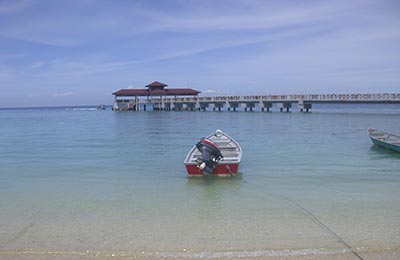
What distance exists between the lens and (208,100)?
249 feet

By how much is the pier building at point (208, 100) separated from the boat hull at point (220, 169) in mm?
48375

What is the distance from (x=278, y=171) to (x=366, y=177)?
9.38 ft

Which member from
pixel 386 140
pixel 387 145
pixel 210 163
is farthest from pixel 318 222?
pixel 386 140

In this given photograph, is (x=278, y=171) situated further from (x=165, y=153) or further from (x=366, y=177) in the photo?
(x=165, y=153)

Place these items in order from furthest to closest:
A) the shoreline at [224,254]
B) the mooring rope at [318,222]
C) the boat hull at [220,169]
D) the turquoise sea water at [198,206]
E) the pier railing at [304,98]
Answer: the pier railing at [304,98]
the boat hull at [220,169]
the turquoise sea water at [198,206]
the mooring rope at [318,222]
the shoreline at [224,254]

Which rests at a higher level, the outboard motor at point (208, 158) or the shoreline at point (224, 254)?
the outboard motor at point (208, 158)

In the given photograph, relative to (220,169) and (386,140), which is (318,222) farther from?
(386,140)

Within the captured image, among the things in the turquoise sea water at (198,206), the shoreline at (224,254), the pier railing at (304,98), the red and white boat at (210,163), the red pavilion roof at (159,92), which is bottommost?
the turquoise sea water at (198,206)

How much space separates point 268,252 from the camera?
578cm

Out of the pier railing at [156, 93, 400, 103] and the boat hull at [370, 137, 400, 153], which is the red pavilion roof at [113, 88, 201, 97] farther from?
the boat hull at [370, 137, 400, 153]

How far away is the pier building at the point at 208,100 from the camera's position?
6033 cm

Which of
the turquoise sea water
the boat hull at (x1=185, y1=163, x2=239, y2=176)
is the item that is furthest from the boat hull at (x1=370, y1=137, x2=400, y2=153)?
the boat hull at (x1=185, y1=163, x2=239, y2=176)

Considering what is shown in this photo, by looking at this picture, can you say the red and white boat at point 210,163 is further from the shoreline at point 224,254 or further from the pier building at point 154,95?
the pier building at point 154,95

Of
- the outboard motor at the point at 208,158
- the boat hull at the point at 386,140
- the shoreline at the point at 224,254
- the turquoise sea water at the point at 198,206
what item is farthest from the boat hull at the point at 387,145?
the shoreline at the point at 224,254
